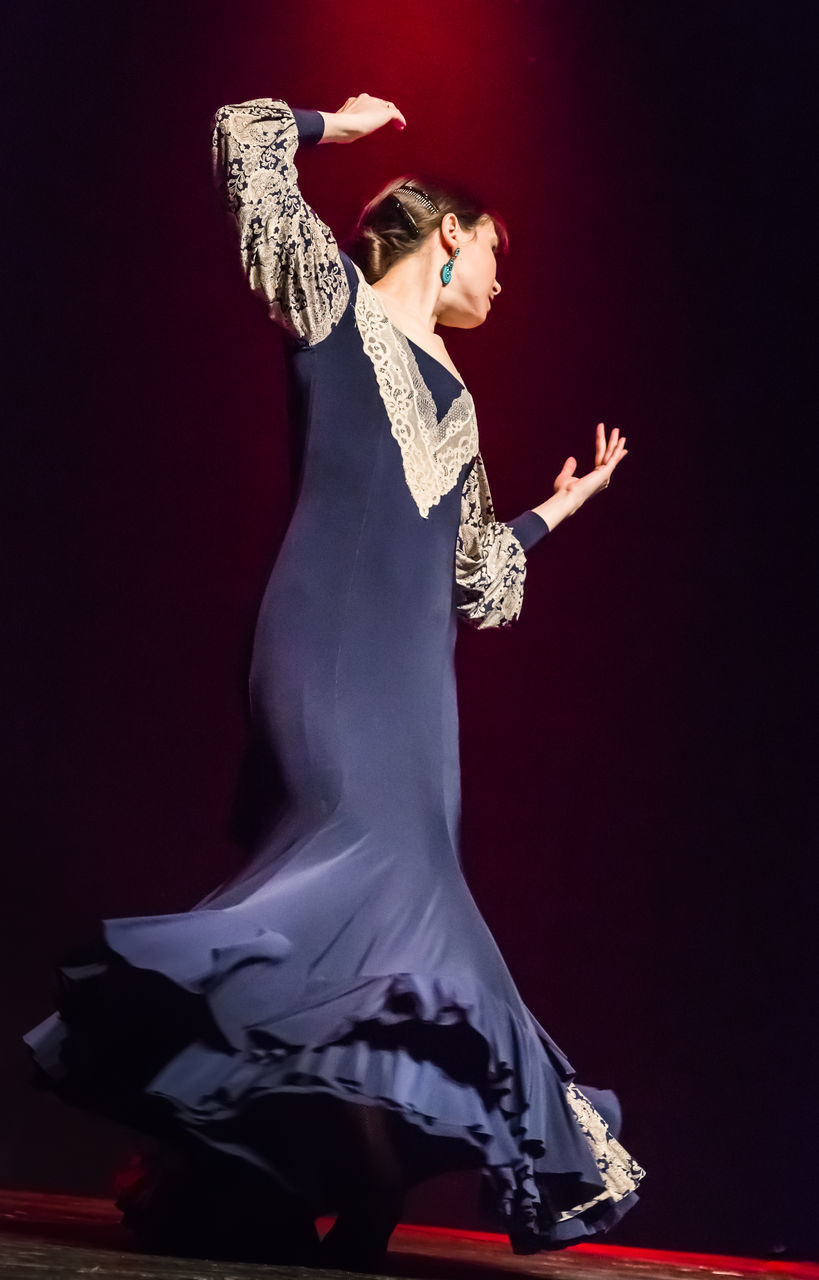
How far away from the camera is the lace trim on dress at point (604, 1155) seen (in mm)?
1441

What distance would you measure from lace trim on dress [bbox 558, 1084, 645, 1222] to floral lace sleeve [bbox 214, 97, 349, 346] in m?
0.99

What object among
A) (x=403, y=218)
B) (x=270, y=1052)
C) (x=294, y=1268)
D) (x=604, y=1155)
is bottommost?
(x=604, y=1155)

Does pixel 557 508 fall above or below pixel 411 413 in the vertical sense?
below

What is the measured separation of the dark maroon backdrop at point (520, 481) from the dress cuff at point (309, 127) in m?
0.81

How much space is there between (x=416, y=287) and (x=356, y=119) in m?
0.24

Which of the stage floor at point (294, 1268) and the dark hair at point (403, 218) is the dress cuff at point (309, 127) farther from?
the stage floor at point (294, 1268)

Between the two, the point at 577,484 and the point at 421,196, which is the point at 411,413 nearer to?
the point at 421,196

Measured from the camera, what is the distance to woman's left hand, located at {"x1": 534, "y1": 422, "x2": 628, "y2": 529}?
2.06 meters

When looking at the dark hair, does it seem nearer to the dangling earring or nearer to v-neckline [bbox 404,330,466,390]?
the dangling earring

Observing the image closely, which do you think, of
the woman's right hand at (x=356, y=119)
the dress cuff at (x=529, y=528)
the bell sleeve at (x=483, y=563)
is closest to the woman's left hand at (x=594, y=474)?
the dress cuff at (x=529, y=528)

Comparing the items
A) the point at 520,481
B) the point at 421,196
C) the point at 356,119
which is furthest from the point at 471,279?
the point at 520,481

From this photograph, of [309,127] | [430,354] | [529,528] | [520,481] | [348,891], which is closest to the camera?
[348,891]

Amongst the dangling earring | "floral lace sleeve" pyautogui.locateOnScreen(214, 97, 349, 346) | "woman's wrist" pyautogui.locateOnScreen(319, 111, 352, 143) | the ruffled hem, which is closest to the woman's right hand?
"woman's wrist" pyautogui.locateOnScreen(319, 111, 352, 143)

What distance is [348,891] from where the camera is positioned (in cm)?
138
